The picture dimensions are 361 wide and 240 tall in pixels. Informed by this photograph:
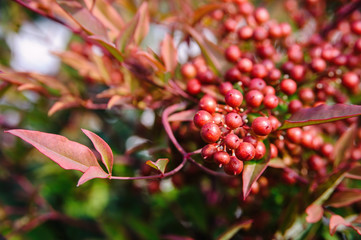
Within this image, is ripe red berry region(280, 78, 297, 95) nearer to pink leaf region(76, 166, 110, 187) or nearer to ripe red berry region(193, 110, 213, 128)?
ripe red berry region(193, 110, 213, 128)

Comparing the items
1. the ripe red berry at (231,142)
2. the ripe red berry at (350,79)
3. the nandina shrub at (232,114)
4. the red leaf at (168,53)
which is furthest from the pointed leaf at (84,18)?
the ripe red berry at (350,79)

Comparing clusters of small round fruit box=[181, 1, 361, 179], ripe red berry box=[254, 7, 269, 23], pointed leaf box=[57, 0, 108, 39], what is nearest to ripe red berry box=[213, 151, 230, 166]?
clusters of small round fruit box=[181, 1, 361, 179]

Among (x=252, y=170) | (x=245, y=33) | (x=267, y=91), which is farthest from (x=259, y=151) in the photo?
(x=245, y=33)

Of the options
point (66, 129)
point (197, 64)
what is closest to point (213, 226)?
point (197, 64)

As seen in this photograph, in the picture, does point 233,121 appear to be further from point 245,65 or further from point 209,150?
point 245,65

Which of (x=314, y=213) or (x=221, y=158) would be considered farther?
(x=314, y=213)

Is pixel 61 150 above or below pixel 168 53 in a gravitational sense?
below

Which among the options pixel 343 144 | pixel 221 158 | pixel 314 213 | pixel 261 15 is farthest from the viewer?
pixel 261 15
